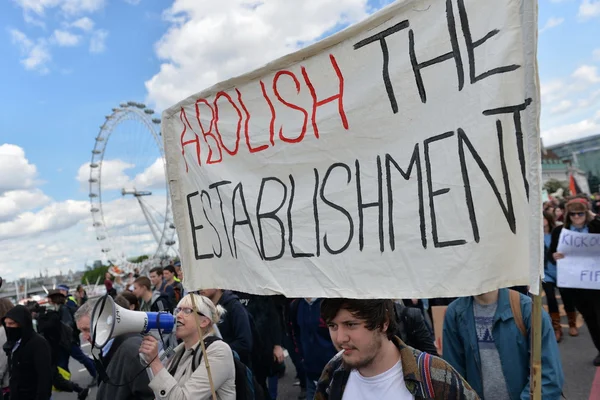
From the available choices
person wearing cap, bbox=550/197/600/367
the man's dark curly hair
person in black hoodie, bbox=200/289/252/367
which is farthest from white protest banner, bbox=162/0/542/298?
person wearing cap, bbox=550/197/600/367

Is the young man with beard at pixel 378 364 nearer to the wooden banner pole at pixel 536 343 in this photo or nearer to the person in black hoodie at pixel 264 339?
the wooden banner pole at pixel 536 343

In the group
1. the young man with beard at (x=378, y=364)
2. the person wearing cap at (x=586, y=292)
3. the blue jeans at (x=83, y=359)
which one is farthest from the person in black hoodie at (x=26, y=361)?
the person wearing cap at (x=586, y=292)

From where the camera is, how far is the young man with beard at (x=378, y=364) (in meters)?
1.69

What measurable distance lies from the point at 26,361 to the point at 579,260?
5117 mm

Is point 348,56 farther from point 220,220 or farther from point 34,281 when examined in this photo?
point 34,281

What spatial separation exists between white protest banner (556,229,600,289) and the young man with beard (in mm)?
3891

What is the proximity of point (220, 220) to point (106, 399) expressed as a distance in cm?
137

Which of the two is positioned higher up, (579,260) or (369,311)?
(369,311)

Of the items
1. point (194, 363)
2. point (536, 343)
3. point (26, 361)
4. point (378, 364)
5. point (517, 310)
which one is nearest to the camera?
point (536, 343)

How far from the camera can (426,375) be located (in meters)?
1.70

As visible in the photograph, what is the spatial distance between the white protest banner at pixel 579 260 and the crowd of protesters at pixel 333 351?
0.11m

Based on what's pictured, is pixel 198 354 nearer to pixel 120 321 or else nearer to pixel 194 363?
pixel 194 363

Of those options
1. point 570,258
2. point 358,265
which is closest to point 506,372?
point 358,265

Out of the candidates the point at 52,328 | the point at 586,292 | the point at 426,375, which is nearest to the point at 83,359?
the point at 52,328
